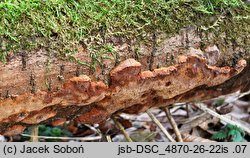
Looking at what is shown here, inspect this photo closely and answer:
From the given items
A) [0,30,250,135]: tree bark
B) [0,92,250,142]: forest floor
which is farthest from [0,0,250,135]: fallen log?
[0,92,250,142]: forest floor

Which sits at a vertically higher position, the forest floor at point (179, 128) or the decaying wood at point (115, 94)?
the decaying wood at point (115, 94)

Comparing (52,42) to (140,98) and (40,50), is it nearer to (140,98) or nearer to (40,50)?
(40,50)

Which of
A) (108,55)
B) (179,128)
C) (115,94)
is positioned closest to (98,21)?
(108,55)

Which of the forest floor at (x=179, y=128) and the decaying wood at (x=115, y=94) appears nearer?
the decaying wood at (x=115, y=94)

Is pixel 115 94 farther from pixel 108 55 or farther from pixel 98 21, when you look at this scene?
pixel 98 21

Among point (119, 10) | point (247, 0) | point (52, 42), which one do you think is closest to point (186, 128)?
point (247, 0)

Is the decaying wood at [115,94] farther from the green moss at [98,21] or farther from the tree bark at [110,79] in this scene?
the green moss at [98,21]

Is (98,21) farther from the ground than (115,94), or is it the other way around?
(98,21)

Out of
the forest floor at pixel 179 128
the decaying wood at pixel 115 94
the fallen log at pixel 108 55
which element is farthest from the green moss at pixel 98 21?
the forest floor at pixel 179 128

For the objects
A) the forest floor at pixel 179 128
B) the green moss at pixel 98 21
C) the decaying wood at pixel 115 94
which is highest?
the green moss at pixel 98 21
